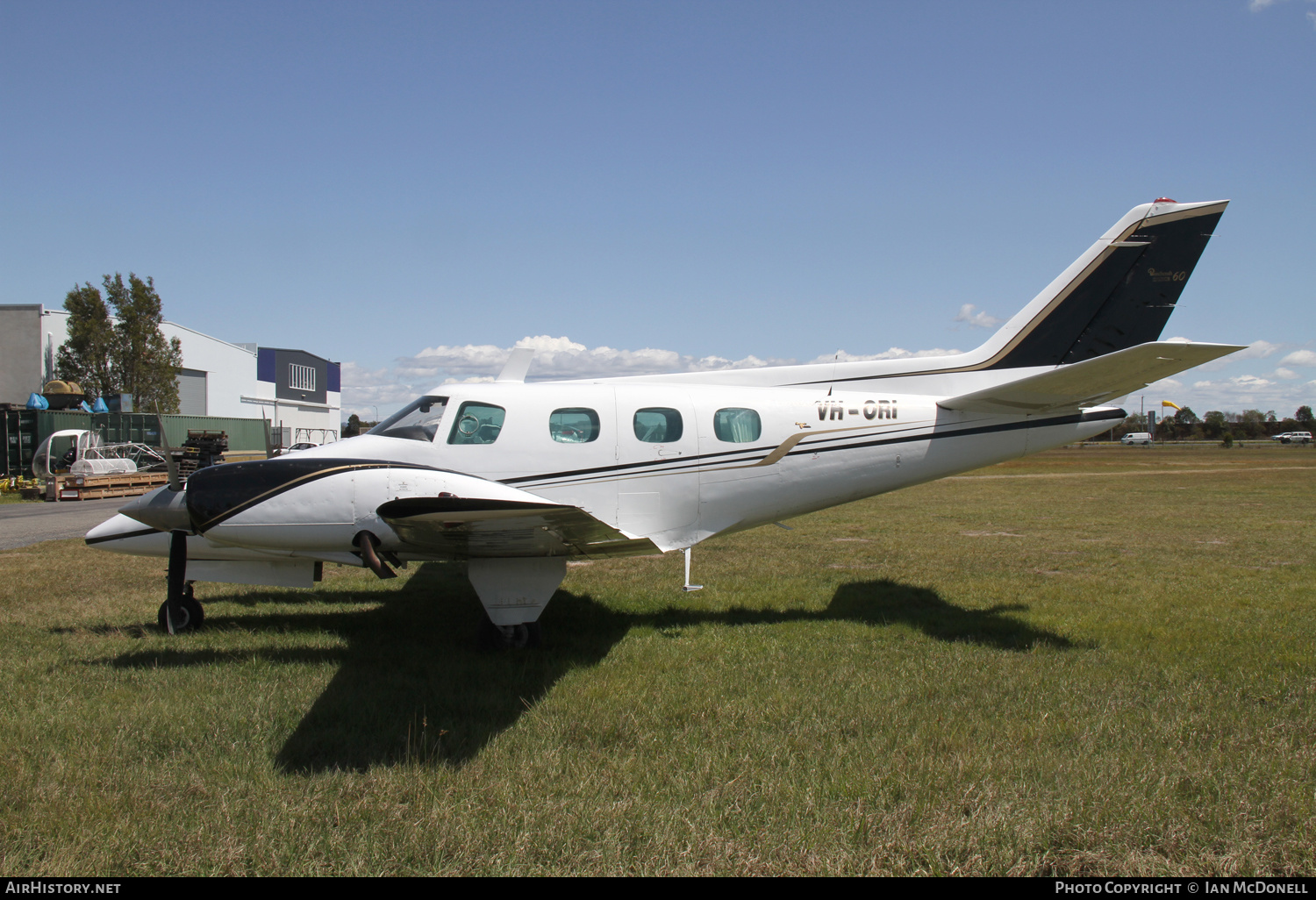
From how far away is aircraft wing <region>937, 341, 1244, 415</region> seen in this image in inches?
253

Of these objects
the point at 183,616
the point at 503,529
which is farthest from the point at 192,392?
the point at 503,529

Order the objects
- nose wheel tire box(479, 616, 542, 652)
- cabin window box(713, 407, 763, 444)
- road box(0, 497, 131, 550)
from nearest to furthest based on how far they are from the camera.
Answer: nose wheel tire box(479, 616, 542, 652) < cabin window box(713, 407, 763, 444) < road box(0, 497, 131, 550)

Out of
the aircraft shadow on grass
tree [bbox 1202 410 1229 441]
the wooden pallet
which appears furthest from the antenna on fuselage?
tree [bbox 1202 410 1229 441]

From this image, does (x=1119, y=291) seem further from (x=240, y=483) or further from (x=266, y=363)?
(x=266, y=363)

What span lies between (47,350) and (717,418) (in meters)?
43.8

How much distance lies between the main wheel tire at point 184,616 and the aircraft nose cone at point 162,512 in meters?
0.97

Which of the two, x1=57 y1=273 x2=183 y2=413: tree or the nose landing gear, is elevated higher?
x1=57 y1=273 x2=183 y2=413: tree

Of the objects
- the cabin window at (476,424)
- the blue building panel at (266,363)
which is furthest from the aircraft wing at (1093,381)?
the blue building panel at (266,363)

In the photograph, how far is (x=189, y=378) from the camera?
52.4 metres

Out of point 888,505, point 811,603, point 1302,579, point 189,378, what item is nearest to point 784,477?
point 811,603

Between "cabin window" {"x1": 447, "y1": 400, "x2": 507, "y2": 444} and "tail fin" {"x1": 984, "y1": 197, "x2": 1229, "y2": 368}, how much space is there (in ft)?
18.2

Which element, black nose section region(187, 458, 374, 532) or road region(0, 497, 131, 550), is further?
road region(0, 497, 131, 550)

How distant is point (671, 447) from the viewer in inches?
299

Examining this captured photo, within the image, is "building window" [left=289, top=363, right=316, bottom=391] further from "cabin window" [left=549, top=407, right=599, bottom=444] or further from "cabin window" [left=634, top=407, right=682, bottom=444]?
"cabin window" [left=634, top=407, right=682, bottom=444]
